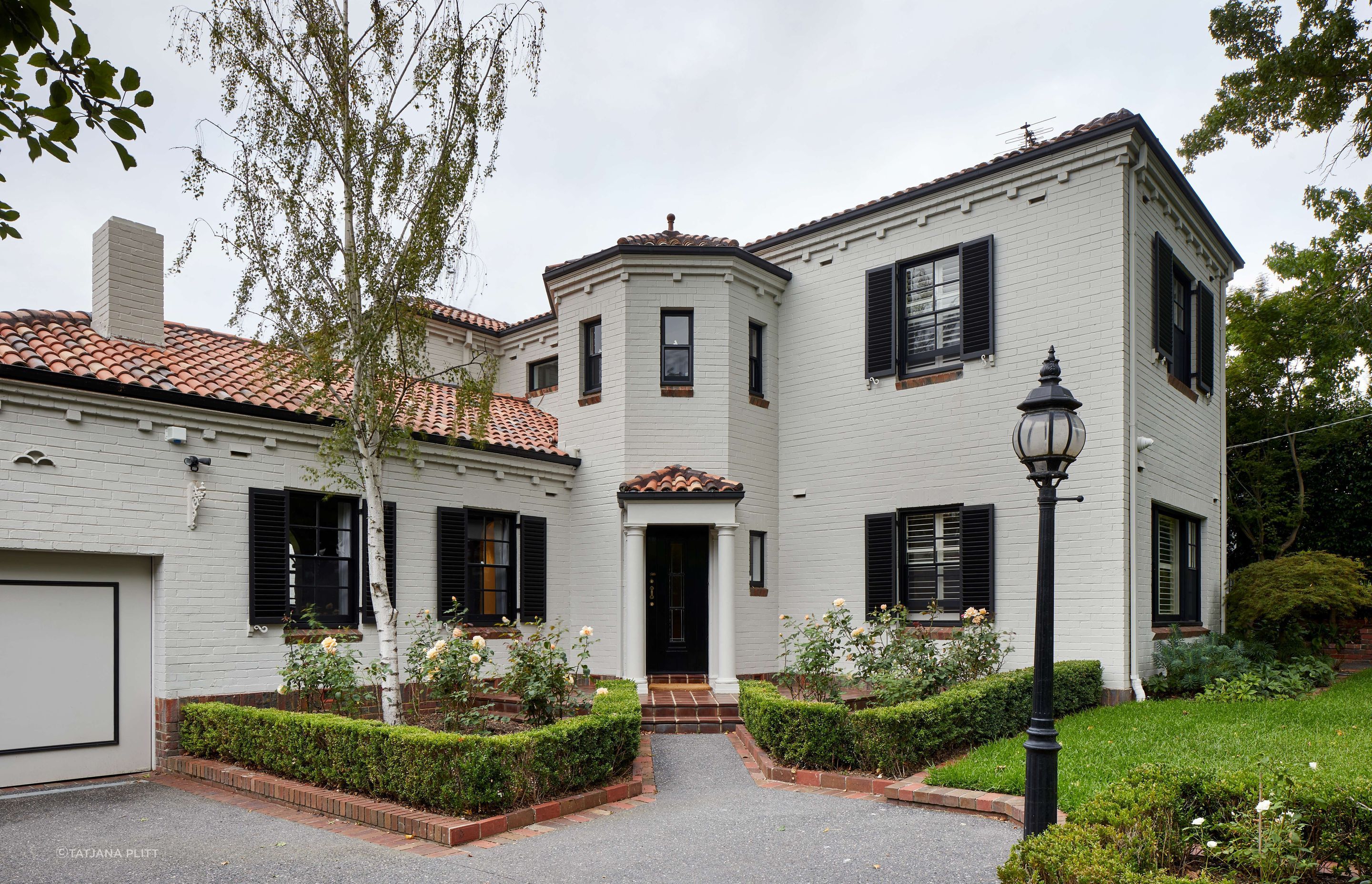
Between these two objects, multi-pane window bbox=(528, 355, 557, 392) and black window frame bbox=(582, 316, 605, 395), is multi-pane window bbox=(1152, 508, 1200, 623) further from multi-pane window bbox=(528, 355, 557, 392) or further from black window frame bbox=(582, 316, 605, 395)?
multi-pane window bbox=(528, 355, 557, 392)

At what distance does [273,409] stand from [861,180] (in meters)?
39.2

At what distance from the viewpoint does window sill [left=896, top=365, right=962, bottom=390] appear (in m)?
12.3

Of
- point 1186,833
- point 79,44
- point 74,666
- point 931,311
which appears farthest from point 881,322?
point 79,44

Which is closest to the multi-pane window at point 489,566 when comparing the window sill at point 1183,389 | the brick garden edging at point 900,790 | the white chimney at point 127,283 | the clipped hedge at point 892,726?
the white chimney at point 127,283

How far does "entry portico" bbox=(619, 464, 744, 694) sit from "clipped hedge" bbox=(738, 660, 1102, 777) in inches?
133

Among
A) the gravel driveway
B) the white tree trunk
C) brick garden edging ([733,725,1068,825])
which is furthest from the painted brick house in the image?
brick garden edging ([733,725,1068,825])

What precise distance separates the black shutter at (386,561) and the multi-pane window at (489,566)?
4.23ft

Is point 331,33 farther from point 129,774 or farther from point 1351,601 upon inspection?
point 1351,601

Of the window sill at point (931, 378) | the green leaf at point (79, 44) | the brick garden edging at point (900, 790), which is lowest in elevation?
the brick garden edging at point (900, 790)

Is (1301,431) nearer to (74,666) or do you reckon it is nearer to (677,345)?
(677,345)

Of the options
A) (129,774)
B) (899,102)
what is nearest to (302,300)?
(129,774)

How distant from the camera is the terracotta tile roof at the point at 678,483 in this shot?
12.6 metres

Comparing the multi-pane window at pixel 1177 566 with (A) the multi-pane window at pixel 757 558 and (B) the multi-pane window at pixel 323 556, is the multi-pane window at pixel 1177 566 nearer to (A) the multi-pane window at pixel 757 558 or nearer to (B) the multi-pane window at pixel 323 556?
(A) the multi-pane window at pixel 757 558

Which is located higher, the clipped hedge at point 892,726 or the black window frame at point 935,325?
the black window frame at point 935,325
